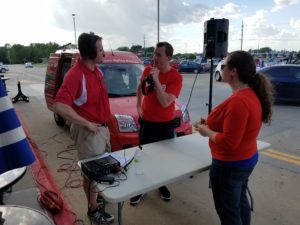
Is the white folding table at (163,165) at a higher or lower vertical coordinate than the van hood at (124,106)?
lower

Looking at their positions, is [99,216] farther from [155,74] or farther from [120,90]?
[120,90]

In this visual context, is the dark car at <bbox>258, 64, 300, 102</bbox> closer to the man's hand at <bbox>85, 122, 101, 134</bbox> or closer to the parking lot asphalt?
the parking lot asphalt

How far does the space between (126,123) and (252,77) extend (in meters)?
2.39

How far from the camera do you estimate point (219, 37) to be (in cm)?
520

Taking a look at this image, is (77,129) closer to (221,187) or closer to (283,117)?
(221,187)

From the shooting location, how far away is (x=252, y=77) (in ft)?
6.61

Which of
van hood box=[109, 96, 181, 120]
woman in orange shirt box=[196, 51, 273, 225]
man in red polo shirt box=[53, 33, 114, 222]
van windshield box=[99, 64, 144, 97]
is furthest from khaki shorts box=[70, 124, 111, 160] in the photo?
van windshield box=[99, 64, 144, 97]

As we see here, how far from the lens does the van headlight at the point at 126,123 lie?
405 cm

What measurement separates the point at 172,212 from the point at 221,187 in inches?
50.5

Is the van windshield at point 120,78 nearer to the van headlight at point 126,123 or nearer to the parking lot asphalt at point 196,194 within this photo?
the van headlight at point 126,123

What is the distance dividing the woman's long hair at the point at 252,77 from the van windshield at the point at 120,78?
3.15 m

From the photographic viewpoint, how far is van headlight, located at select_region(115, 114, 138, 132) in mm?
4051

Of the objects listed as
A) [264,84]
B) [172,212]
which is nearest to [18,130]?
[264,84]

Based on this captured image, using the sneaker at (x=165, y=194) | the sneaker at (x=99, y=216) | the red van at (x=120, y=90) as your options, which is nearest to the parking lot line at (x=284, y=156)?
the red van at (x=120, y=90)
